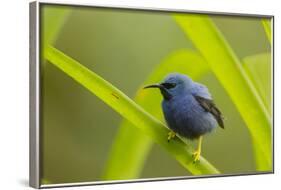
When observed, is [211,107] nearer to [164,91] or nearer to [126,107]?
[164,91]

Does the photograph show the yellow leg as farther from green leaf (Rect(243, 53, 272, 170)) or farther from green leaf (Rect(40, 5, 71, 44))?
green leaf (Rect(40, 5, 71, 44))

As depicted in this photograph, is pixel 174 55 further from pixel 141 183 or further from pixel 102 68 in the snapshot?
pixel 141 183

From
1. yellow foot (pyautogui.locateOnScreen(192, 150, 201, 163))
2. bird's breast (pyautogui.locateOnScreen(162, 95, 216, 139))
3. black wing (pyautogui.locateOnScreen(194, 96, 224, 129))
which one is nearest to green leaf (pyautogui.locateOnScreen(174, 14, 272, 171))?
black wing (pyautogui.locateOnScreen(194, 96, 224, 129))

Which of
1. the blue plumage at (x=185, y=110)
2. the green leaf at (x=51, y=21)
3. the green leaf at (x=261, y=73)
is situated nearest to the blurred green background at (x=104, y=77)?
the green leaf at (x=51, y=21)

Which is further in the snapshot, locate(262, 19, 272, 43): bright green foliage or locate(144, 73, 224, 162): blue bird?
locate(262, 19, 272, 43): bright green foliage

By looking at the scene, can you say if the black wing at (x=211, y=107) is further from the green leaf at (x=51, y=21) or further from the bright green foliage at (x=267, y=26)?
the green leaf at (x=51, y=21)

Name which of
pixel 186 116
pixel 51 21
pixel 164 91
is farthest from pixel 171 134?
pixel 51 21
